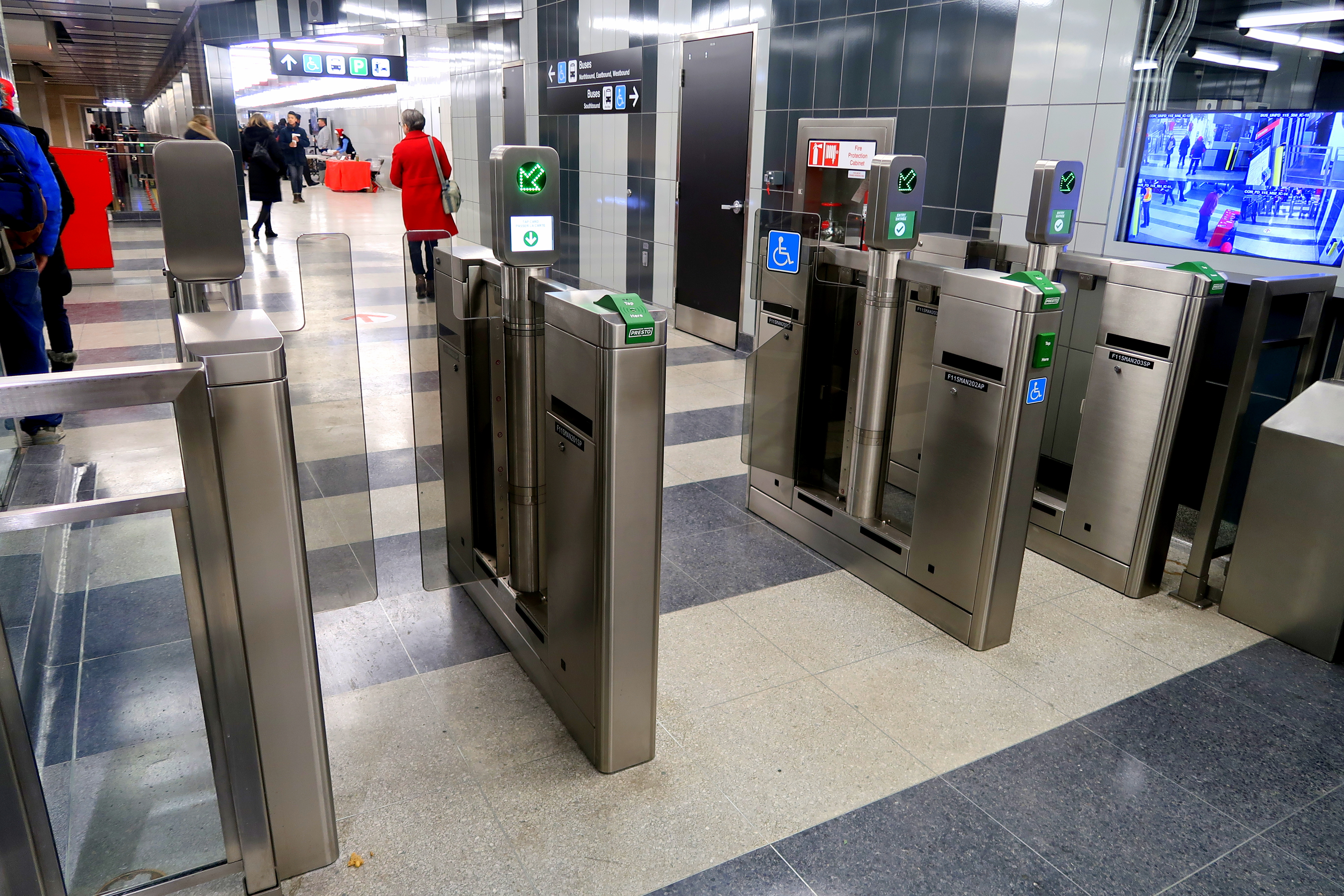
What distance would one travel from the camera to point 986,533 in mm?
2643

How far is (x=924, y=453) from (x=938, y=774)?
108 centimetres

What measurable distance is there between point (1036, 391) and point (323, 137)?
14.4 meters

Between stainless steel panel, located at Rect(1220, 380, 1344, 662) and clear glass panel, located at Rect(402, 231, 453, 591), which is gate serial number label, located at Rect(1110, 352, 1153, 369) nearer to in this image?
stainless steel panel, located at Rect(1220, 380, 1344, 662)

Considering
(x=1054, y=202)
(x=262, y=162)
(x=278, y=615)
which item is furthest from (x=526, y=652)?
(x=262, y=162)

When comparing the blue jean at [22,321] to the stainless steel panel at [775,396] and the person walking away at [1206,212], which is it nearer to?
the stainless steel panel at [775,396]

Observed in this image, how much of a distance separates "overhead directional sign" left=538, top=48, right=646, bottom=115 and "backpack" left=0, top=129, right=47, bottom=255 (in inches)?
181

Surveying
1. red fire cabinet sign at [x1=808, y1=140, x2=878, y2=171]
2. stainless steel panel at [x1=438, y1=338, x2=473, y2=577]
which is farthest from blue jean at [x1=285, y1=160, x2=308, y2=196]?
stainless steel panel at [x1=438, y1=338, x2=473, y2=577]

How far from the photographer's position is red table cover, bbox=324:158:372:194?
15453 mm

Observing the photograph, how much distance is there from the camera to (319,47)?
9.64 metres

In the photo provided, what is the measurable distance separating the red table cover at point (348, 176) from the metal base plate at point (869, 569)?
1401 centimetres

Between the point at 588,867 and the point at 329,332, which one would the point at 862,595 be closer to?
the point at 588,867

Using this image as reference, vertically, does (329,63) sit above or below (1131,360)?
above

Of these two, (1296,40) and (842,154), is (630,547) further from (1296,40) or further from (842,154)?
(842,154)

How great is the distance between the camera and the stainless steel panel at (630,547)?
6.08 ft
